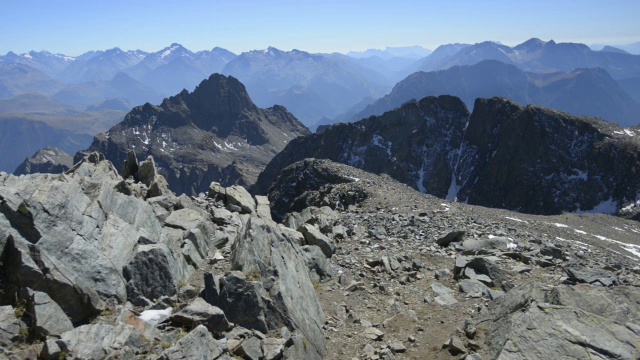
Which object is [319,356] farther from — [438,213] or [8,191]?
[438,213]

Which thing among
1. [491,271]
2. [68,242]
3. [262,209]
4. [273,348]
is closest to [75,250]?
[68,242]

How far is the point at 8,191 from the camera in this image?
14.8 m

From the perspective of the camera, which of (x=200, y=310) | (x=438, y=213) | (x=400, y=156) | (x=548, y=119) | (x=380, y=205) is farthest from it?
(x=400, y=156)

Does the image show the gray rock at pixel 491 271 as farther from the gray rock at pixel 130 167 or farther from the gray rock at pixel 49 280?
the gray rock at pixel 130 167

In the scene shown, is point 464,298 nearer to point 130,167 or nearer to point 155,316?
point 155,316

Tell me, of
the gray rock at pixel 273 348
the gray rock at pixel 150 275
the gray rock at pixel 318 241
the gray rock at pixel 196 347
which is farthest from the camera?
the gray rock at pixel 318 241

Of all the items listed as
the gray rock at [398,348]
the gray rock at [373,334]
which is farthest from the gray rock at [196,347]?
the gray rock at [398,348]

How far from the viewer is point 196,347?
11.7m

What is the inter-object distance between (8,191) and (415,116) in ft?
575

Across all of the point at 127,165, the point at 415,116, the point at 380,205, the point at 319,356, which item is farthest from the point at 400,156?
the point at 319,356

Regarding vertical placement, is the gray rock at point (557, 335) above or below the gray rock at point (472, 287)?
above

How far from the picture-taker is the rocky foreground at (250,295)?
39.8ft

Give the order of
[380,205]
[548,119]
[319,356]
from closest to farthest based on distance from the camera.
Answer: [319,356], [380,205], [548,119]

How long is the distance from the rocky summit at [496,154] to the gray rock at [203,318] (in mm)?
117332
